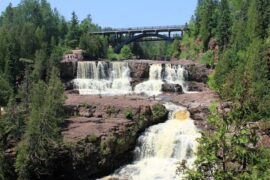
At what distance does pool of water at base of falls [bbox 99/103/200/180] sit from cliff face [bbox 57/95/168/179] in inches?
45.1

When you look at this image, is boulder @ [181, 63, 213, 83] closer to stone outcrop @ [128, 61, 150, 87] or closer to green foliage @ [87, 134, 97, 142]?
stone outcrop @ [128, 61, 150, 87]

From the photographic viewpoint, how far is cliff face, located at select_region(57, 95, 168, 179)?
4691 centimetres

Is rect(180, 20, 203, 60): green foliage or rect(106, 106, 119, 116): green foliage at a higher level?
rect(180, 20, 203, 60): green foliage

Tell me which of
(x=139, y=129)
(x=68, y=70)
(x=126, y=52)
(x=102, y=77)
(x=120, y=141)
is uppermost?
(x=126, y=52)

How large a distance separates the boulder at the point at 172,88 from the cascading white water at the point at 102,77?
6.23 meters

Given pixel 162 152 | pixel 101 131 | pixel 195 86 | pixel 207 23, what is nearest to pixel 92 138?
pixel 101 131

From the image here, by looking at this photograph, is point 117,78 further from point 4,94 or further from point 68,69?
point 4,94

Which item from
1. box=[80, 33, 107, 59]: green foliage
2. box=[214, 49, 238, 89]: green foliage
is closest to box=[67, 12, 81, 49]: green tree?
box=[80, 33, 107, 59]: green foliage

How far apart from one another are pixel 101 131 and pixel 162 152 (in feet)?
21.8

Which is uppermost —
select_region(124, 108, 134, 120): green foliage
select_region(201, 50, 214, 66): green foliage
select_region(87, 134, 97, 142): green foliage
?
select_region(201, 50, 214, 66): green foliage

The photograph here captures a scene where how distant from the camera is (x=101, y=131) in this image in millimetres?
50375

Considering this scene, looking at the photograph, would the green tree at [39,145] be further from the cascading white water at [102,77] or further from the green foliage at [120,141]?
the cascading white water at [102,77]

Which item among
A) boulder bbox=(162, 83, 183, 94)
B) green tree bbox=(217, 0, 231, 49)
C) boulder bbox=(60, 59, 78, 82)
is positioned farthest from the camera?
green tree bbox=(217, 0, 231, 49)

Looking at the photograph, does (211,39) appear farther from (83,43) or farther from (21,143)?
(21,143)
